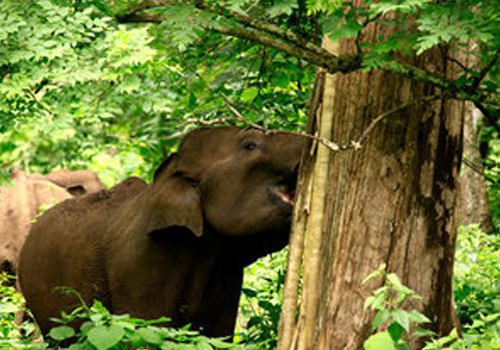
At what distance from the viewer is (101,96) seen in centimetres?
586

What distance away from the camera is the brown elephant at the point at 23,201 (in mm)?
10211

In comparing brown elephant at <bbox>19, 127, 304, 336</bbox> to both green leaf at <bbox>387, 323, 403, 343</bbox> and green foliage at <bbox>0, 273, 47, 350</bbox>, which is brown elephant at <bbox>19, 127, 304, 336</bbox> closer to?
green foliage at <bbox>0, 273, 47, 350</bbox>

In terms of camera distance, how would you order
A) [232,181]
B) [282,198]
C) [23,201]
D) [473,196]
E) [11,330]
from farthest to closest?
1. [473,196]
2. [23,201]
3. [11,330]
4. [232,181]
5. [282,198]

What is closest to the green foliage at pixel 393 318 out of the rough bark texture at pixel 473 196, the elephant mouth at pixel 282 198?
the elephant mouth at pixel 282 198

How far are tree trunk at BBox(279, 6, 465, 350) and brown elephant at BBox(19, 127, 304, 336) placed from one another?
1075 millimetres

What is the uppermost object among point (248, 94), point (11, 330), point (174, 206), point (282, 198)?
point (248, 94)

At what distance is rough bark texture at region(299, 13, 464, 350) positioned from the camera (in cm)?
423

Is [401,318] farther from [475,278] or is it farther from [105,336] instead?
[475,278]

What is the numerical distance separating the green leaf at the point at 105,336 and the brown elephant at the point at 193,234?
1691mm

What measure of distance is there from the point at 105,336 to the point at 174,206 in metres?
2.07

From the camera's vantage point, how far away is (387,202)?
4.23 metres

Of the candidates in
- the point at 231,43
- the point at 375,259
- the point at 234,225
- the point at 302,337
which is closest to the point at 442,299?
the point at 375,259

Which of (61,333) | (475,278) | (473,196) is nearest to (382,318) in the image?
(61,333)

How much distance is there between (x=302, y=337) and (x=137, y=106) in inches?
106
